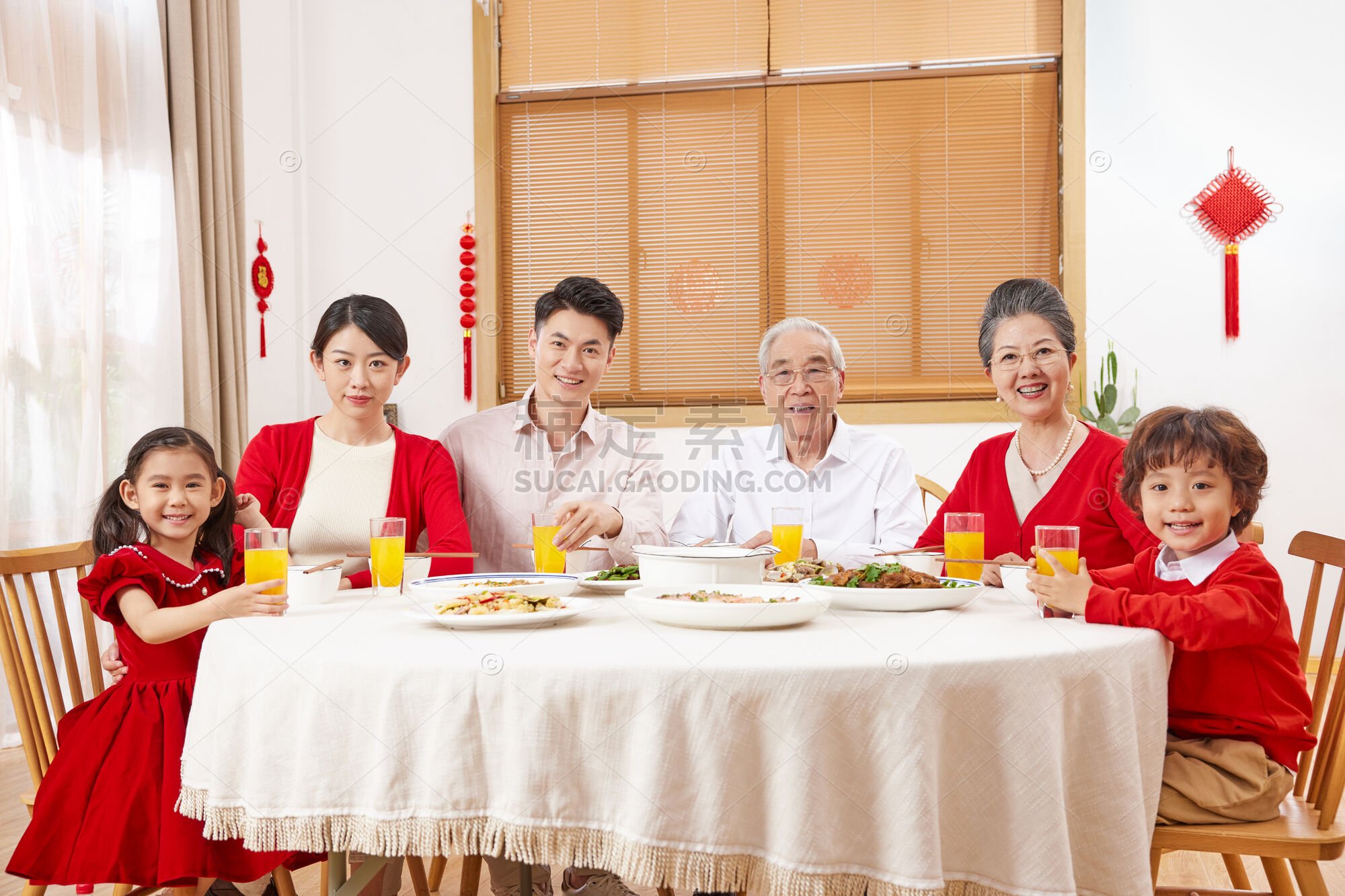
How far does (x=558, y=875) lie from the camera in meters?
2.15

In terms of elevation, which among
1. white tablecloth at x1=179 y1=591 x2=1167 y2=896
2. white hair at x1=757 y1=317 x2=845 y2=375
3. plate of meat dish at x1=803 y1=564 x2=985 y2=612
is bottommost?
white tablecloth at x1=179 y1=591 x2=1167 y2=896

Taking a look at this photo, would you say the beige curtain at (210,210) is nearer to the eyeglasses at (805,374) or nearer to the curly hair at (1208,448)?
the eyeglasses at (805,374)

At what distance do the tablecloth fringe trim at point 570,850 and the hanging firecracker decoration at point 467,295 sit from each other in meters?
3.47

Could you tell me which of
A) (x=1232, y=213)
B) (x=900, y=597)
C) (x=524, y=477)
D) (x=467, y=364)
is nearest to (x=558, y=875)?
(x=524, y=477)

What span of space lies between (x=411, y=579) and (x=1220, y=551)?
1.32m

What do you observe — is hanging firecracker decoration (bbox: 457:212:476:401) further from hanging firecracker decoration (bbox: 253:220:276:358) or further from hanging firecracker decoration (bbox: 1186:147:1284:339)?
hanging firecracker decoration (bbox: 1186:147:1284:339)

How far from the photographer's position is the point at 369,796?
105cm

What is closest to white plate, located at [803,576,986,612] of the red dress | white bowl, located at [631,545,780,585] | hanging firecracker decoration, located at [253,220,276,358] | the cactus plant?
white bowl, located at [631,545,780,585]

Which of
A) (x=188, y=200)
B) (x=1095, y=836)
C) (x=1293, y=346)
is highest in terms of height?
(x=188, y=200)

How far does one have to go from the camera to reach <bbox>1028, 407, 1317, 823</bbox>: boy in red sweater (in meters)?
1.24

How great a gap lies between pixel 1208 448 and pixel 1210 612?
271mm

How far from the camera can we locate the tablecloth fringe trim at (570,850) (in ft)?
3.24

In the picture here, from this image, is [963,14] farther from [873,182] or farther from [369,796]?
[369,796]

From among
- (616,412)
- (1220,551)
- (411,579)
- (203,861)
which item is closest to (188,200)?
(616,412)
